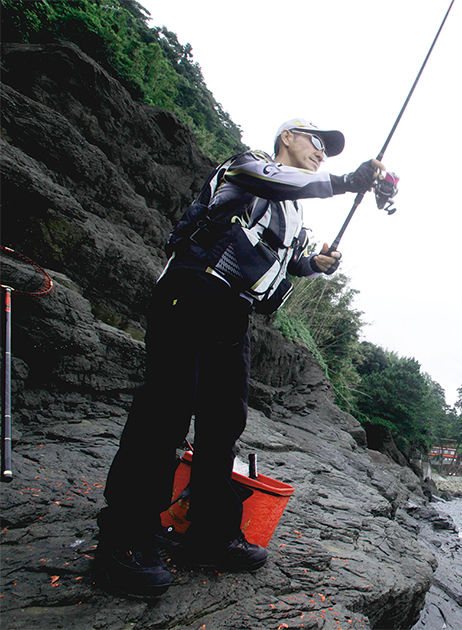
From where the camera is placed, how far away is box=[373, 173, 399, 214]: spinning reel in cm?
219

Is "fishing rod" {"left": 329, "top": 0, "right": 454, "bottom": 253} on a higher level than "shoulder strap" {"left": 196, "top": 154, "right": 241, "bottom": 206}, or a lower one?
higher

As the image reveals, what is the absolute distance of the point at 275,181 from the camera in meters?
1.89

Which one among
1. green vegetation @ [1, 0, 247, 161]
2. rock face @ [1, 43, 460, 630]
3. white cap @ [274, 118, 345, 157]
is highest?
green vegetation @ [1, 0, 247, 161]

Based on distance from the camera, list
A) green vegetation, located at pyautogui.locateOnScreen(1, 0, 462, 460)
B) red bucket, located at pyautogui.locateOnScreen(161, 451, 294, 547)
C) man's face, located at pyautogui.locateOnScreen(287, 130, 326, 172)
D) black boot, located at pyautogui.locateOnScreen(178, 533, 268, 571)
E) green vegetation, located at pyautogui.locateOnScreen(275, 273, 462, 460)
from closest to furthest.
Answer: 1. black boot, located at pyautogui.locateOnScreen(178, 533, 268, 571)
2. red bucket, located at pyautogui.locateOnScreen(161, 451, 294, 547)
3. man's face, located at pyautogui.locateOnScreen(287, 130, 326, 172)
4. green vegetation, located at pyautogui.locateOnScreen(1, 0, 462, 460)
5. green vegetation, located at pyautogui.locateOnScreen(275, 273, 462, 460)

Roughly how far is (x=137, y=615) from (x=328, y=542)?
1818mm

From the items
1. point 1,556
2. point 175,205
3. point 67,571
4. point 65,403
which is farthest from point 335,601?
point 175,205

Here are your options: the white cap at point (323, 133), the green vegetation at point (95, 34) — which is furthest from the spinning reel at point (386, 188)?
the green vegetation at point (95, 34)

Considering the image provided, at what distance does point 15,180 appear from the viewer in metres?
4.39

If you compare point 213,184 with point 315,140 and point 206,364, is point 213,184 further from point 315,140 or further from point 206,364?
point 206,364

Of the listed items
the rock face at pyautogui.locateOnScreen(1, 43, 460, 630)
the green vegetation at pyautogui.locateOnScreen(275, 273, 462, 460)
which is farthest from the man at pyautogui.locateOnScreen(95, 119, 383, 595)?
the green vegetation at pyautogui.locateOnScreen(275, 273, 462, 460)

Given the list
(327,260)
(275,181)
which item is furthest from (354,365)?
(275,181)

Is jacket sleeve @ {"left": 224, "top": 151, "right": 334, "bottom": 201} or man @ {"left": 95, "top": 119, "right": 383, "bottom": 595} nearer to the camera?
man @ {"left": 95, "top": 119, "right": 383, "bottom": 595}

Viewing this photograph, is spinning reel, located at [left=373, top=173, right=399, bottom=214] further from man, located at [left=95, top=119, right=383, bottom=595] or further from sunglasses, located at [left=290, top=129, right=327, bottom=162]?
sunglasses, located at [left=290, top=129, right=327, bottom=162]

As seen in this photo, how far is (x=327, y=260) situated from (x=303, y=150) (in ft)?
2.32
